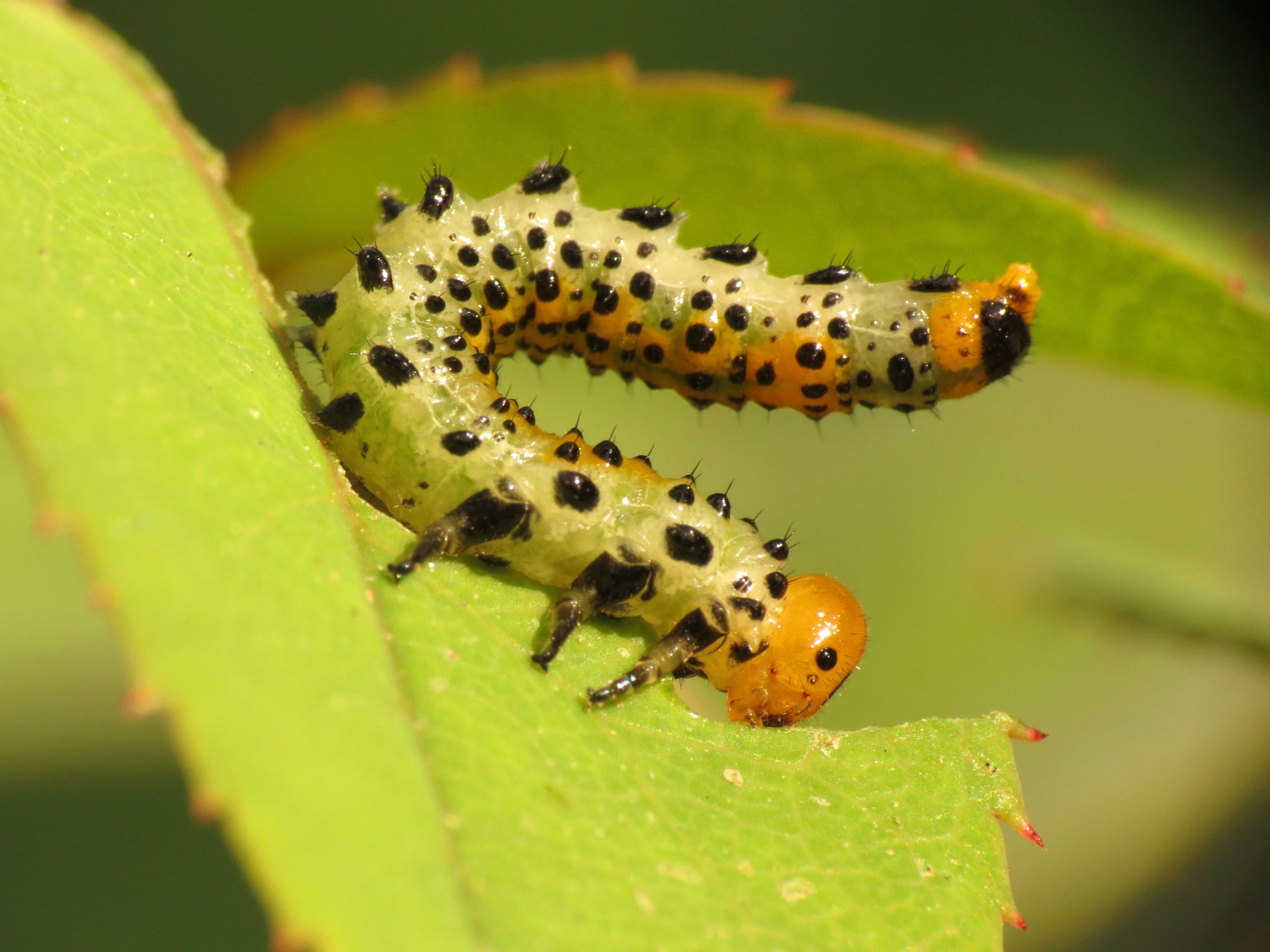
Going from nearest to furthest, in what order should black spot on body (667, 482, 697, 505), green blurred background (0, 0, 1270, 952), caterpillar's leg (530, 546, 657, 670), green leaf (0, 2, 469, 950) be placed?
green leaf (0, 2, 469, 950), caterpillar's leg (530, 546, 657, 670), black spot on body (667, 482, 697, 505), green blurred background (0, 0, 1270, 952)

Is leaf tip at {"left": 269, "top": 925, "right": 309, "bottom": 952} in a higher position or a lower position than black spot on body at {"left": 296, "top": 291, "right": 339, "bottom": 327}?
lower

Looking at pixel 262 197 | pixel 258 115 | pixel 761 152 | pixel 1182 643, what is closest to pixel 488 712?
pixel 761 152

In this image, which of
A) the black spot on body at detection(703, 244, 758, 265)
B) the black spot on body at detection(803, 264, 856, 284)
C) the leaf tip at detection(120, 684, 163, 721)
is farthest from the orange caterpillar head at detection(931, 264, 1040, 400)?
the leaf tip at detection(120, 684, 163, 721)

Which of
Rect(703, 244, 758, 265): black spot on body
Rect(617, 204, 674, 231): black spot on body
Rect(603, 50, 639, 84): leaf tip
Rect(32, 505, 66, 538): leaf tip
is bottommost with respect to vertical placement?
Rect(32, 505, 66, 538): leaf tip

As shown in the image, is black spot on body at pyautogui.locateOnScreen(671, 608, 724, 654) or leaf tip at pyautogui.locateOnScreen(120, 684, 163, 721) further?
black spot on body at pyautogui.locateOnScreen(671, 608, 724, 654)

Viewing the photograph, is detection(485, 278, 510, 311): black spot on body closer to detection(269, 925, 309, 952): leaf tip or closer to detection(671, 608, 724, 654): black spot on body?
detection(671, 608, 724, 654): black spot on body

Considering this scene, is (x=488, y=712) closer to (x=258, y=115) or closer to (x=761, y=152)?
(x=761, y=152)

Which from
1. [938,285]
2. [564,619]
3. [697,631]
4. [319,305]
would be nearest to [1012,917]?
[697,631]

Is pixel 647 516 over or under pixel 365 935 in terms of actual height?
under
